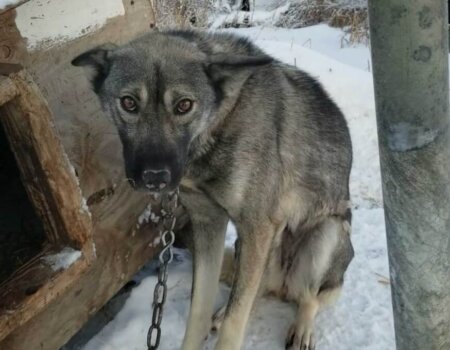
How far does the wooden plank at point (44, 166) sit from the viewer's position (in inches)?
78.3

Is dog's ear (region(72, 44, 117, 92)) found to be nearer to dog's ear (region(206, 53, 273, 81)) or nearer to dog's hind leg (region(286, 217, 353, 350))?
dog's ear (region(206, 53, 273, 81))

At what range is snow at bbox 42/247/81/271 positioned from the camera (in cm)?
214

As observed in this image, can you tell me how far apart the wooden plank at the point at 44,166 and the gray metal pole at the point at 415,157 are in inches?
39.0

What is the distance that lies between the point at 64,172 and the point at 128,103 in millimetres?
346

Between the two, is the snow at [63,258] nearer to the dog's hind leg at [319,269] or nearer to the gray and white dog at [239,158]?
the gray and white dog at [239,158]

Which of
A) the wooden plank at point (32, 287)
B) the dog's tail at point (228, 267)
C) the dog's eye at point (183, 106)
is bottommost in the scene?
the dog's tail at point (228, 267)

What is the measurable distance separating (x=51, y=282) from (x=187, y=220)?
1.27 meters

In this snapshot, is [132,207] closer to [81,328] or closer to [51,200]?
[81,328]

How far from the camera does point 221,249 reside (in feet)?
9.47

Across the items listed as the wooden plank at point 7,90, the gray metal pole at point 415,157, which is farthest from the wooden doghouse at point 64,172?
the gray metal pole at point 415,157

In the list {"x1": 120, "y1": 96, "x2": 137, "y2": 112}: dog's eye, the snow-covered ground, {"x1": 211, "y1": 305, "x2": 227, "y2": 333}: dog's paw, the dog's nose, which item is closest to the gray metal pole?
the dog's nose

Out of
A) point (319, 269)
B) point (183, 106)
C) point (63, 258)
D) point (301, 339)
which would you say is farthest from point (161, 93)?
point (301, 339)

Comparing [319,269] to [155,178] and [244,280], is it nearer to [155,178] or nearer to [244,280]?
[244,280]

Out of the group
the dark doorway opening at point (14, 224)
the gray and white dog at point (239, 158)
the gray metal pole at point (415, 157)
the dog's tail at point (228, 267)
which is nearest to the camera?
the gray metal pole at point (415, 157)
